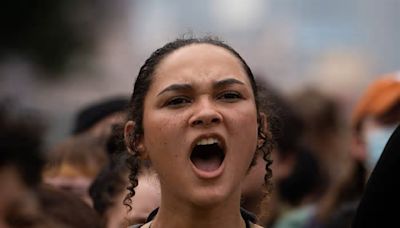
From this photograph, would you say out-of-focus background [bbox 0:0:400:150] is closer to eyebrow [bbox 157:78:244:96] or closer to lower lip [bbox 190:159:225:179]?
eyebrow [bbox 157:78:244:96]

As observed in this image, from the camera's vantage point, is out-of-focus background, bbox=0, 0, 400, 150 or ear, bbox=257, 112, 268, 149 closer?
A: ear, bbox=257, 112, 268, 149

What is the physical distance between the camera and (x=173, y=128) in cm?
482

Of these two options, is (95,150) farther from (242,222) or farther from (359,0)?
(359,0)

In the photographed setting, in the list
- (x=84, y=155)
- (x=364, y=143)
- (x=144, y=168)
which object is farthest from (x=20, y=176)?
(x=364, y=143)

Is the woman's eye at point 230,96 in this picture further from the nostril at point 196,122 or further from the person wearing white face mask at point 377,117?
the person wearing white face mask at point 377,117

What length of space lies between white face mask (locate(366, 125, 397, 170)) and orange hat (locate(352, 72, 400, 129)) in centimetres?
8

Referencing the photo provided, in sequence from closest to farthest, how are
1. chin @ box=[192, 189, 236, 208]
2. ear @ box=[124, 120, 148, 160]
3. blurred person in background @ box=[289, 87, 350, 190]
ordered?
chin @ box=[192, 189, 236, 208]
ear @ box=[124, 120, 148, 160]
blurred person in background @ box=[289, 87, 350, 190]

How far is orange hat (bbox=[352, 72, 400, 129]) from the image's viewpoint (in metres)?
7.84

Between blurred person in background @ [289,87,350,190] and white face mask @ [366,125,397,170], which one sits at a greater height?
white face mask @ [366,125,397,170]

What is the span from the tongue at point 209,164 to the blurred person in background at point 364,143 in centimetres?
280

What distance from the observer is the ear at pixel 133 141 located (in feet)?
16.4

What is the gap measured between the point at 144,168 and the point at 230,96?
597mm

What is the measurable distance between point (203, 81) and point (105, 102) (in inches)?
144

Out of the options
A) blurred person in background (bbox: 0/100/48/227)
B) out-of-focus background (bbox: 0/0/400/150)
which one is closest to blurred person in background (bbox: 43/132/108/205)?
blurred person in background (bbox: 0/100/48/227)
